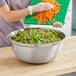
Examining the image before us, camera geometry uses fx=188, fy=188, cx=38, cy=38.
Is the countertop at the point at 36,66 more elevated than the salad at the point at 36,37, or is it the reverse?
the salad at the point at 36,37

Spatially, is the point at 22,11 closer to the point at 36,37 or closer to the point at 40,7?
the point at 40,7

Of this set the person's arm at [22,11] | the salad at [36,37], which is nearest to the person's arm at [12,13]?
the person's arm at [22,11]

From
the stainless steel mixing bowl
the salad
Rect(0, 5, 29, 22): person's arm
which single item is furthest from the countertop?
Rect(0, 5, 29, 22): person's arm

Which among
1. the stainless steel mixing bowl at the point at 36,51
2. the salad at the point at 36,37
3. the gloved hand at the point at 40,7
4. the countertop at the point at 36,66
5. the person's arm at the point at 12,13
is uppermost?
the gloved hand at the point at 40,7

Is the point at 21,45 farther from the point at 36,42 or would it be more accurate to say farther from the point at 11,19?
Answer: the point at 11,19

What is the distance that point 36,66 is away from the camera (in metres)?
1.52

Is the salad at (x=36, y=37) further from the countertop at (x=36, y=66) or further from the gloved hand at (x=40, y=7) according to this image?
the gloved hand at (x=40, y=7)

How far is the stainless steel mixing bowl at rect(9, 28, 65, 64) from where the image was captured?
1.42m

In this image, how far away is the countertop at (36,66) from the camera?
142 centimetres

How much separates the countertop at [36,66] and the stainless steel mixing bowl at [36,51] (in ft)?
0.19

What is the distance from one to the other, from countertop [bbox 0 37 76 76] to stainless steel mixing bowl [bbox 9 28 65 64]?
58mm

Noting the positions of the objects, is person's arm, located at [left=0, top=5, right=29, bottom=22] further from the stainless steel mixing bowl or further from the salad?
the stainless steel mixing bowl

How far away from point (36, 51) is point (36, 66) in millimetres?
156

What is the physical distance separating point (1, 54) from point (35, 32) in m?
0.38
